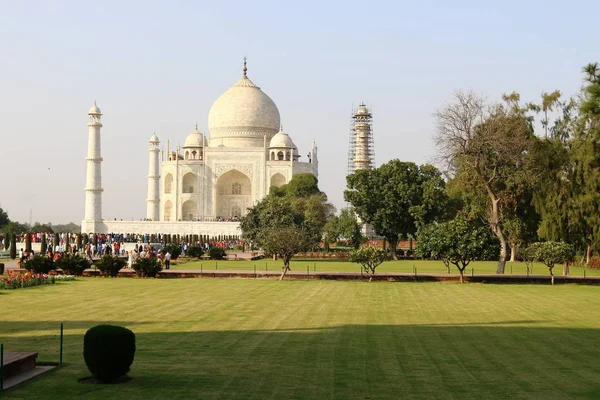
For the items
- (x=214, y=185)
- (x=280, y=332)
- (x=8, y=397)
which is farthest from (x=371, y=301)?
(x=214, y=185)

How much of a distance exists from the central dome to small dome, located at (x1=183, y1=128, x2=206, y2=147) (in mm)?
1006

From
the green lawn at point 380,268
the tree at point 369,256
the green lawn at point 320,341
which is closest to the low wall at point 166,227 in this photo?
the green lawn at point 380,268

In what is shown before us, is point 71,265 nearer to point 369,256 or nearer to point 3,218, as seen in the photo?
point 369,256

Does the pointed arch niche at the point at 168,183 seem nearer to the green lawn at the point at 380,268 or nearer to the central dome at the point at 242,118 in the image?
the central dome at the point at 242,118

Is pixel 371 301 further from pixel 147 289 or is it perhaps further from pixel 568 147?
pixel 568 147

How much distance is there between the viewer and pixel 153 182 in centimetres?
7312

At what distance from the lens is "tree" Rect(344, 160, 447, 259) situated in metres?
42.8

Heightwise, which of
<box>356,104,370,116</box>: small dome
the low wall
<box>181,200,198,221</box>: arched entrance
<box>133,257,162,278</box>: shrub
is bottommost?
<box>133,257,162,278</box>: shrub

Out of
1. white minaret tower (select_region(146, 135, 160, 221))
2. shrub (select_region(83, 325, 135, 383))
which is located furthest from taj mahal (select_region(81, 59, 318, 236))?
shrub (select_region(83, 325, 135, 383))

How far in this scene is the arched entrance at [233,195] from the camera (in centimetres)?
7556

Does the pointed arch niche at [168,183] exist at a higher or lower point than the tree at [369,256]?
higher

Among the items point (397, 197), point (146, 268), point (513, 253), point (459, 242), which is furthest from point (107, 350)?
point (513, 253)

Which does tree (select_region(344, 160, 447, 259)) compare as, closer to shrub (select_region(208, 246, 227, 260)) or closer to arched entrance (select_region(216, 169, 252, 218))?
shrub (select_region(208, 246, 227, 260))

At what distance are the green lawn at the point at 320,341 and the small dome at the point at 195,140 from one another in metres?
56.3
